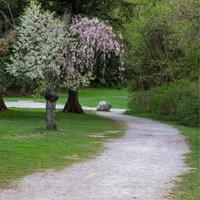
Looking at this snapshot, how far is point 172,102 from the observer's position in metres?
36.5

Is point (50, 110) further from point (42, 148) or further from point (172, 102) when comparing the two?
point (172, 102)

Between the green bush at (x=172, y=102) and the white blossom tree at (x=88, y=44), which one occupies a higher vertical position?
the white blossom tree at (x=88, y=44)

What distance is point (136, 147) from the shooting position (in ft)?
61.0

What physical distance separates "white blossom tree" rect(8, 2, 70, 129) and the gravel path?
18.1 feet

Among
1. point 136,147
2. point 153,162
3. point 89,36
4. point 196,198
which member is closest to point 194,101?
point 89,36

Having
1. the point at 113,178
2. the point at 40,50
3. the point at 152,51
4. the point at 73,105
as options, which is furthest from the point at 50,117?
the point at 152,51

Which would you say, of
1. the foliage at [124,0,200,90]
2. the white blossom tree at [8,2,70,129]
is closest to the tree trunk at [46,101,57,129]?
the white blossom tree at [8,2,70,129]

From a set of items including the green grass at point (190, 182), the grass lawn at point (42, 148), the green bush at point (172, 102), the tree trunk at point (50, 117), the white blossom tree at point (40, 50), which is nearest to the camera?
the green grass at point (190, 182)

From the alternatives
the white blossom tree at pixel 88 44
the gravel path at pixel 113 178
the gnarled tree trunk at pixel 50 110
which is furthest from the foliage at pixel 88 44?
the gravel path at pixel 113 178

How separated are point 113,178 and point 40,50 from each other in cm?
1081

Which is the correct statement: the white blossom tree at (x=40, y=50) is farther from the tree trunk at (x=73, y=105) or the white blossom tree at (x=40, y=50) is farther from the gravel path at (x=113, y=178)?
the tree trunk at (x=73, y=105)

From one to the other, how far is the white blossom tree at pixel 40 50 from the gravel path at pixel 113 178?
5.53 m

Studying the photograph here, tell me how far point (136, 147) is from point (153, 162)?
142 inches

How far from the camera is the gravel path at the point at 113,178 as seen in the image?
10383 millimetres
